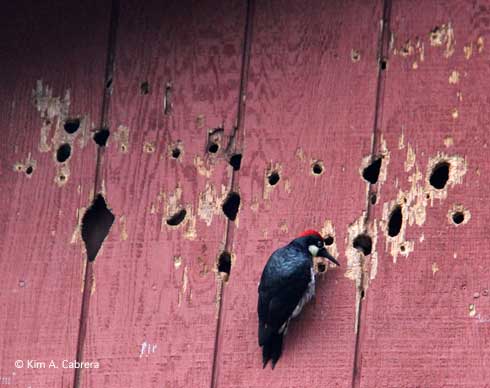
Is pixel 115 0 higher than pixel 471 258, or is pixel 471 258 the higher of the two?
pixel 115 0

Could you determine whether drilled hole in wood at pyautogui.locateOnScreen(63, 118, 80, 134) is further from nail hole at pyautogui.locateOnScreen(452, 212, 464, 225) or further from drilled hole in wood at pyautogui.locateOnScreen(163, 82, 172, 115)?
nail hole at pyautogui.locateOnScreen(452, 212, 464, 225)

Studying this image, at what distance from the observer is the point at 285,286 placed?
3.88 m

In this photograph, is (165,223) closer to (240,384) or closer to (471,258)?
(240,384)

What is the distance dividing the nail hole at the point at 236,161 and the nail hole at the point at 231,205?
2.7 inches

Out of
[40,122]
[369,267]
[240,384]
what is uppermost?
[40,122]

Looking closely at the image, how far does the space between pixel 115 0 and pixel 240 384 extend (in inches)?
42.7

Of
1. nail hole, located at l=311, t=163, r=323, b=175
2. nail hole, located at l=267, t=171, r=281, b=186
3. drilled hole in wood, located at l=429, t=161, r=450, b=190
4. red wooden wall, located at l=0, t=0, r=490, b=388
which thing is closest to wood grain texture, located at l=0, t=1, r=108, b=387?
red wooden wall, located at l=0, t=0, r=490, b=388

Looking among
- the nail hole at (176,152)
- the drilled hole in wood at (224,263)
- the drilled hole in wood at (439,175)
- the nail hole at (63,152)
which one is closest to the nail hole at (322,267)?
the drilled hole in wood at (224,263)

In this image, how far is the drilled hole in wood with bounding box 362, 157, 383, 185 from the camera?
397 cm

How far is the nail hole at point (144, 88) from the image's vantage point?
4174mm

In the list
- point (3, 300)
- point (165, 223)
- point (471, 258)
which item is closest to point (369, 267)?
point (471, 258)

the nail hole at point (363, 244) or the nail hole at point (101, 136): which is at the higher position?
the nail hole at point (101, 136)

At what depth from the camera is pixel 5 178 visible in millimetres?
4137

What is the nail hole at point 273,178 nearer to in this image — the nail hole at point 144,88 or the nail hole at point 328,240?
the nail hole at point 328,240
